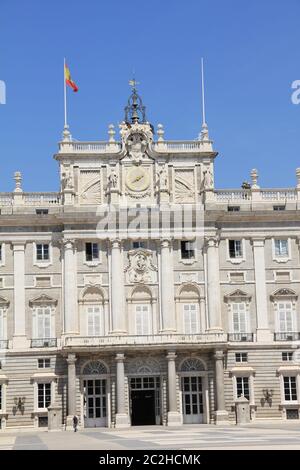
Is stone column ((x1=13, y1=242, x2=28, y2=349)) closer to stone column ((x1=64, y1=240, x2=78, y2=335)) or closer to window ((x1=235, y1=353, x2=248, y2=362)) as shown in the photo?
stone column ((x1=64, y1=240, x2=78, y2=335))

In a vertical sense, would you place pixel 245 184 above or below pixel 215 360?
above

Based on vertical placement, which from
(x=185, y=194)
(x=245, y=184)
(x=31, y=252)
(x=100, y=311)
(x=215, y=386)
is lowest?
(x=215, y=386)

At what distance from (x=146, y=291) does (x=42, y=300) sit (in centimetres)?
742

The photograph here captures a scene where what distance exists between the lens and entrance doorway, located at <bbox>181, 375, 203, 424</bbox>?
62656 millimetres

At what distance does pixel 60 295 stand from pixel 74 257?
9.44ft

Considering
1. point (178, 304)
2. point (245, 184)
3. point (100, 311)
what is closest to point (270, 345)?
point (178, 304)

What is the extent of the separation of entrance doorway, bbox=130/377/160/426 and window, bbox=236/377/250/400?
5.67 m

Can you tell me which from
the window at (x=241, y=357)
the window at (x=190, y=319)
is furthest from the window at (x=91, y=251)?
the window at (x=241, y=357)

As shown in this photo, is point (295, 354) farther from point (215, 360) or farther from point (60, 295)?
point (60, 295)

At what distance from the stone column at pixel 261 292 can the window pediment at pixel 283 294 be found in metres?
0.67

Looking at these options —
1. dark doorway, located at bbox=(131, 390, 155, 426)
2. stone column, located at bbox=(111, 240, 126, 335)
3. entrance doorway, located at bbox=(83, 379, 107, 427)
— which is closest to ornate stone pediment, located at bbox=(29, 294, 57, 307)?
stone column, located at bbox=(111, 240, 126, 335)

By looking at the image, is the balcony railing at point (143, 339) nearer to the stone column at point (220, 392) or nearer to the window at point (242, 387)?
the stone column at point (220, 392)

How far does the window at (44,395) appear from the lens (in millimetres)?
Result: 62281

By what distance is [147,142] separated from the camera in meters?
66.2
